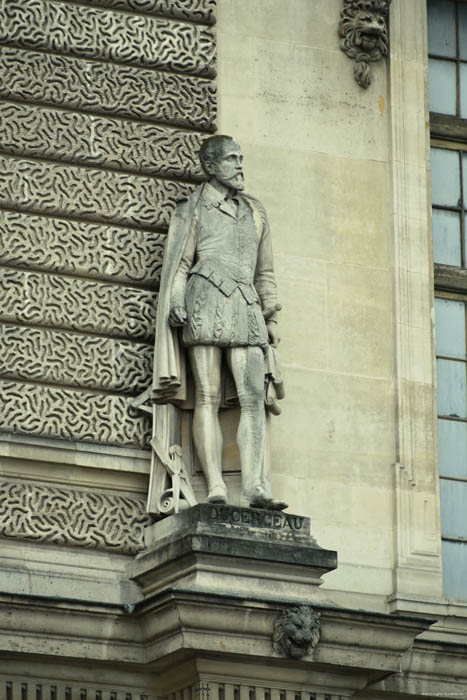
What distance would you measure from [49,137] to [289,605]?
11.8 feet

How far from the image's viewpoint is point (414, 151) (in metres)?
16.9

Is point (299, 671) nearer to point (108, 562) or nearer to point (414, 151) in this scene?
point (108, 562)

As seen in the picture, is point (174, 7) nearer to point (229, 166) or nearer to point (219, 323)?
point (229, 166)

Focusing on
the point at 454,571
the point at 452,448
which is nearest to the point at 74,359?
the point at 452,448

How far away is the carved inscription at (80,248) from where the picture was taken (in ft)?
51.3

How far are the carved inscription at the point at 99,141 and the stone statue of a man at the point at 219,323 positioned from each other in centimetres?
46

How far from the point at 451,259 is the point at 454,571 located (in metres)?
2.29

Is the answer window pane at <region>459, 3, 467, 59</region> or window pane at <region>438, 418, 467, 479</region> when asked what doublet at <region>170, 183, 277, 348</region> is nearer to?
window pane at <region>438, 418, 467, 479</region>

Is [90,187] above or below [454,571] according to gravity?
above

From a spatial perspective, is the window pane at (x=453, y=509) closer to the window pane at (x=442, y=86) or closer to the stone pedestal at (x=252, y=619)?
the stone pedestal at (x=252, y=619)

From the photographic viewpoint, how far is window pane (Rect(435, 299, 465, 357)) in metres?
17.0

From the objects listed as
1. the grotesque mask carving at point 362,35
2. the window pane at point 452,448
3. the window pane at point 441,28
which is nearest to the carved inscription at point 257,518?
the window pane at point 452,448

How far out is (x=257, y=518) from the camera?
14906 mm

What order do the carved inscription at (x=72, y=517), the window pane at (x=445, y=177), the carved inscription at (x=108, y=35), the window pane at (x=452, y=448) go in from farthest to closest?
the window pane at (x=445, y=177) < the window pane at (x=452, y=448) < the carved inscription at (x=108, y=35) < the carved inscription at (x=72, y=517)
